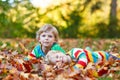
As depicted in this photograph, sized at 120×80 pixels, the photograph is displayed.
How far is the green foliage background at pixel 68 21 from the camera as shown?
48.3 ft

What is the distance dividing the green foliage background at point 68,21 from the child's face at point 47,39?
754 centimetres

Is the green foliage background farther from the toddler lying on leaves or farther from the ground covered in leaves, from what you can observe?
the ground covered in leaves

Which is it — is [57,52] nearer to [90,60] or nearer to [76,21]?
[90,60]

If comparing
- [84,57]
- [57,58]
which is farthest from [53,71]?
[84,57]

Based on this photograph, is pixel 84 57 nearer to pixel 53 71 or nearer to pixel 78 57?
pixel 78 57

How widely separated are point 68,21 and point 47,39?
37.9ft

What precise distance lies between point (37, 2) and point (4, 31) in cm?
372

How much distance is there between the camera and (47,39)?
5.61 meters

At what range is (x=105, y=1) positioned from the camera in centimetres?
2125

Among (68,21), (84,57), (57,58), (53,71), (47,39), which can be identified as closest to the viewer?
(53,71)

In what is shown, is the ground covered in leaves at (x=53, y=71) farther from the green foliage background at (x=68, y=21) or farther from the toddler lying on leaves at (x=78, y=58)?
the green foliage background at (x=68, y=21)

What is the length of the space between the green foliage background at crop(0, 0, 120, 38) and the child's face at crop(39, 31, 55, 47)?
7541mm

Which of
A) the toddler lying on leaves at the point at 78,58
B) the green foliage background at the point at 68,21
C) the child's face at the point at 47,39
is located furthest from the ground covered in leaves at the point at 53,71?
the green foliage background at the point at 68,21

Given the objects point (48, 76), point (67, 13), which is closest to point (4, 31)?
A: point (67, 13)
